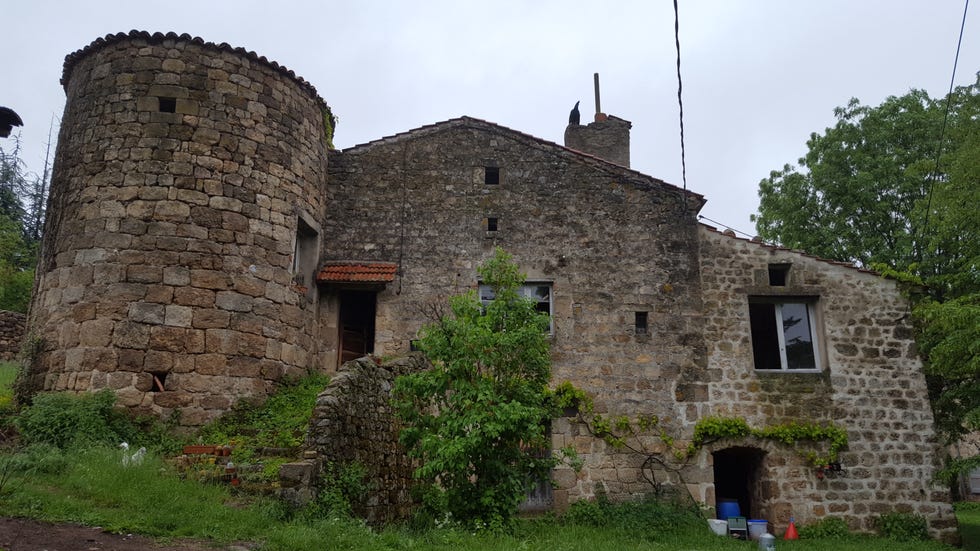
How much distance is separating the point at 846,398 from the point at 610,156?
22.9 feet

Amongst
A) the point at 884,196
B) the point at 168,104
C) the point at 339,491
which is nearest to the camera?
the point at 339,491

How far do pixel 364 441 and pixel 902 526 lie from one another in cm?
903

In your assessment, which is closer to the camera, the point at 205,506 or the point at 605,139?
the point at 205,506

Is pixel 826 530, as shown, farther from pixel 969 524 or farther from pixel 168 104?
pixel 168 104

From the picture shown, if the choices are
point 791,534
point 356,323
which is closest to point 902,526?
point 791,534

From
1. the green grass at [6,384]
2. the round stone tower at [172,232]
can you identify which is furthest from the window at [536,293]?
the green grass at [6,384]

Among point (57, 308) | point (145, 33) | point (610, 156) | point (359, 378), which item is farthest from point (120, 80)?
point (610, 156)

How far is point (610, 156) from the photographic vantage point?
1583 centimetres

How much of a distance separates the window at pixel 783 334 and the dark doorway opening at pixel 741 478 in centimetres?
162

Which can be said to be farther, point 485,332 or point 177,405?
point 177,405

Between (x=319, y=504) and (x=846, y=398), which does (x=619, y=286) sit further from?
(x=319, y=504)

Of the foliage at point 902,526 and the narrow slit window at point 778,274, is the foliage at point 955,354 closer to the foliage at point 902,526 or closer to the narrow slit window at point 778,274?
the foliage at point 902,526

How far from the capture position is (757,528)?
1138 centimetres

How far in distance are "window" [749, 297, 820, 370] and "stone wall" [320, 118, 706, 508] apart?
4.09 feet
